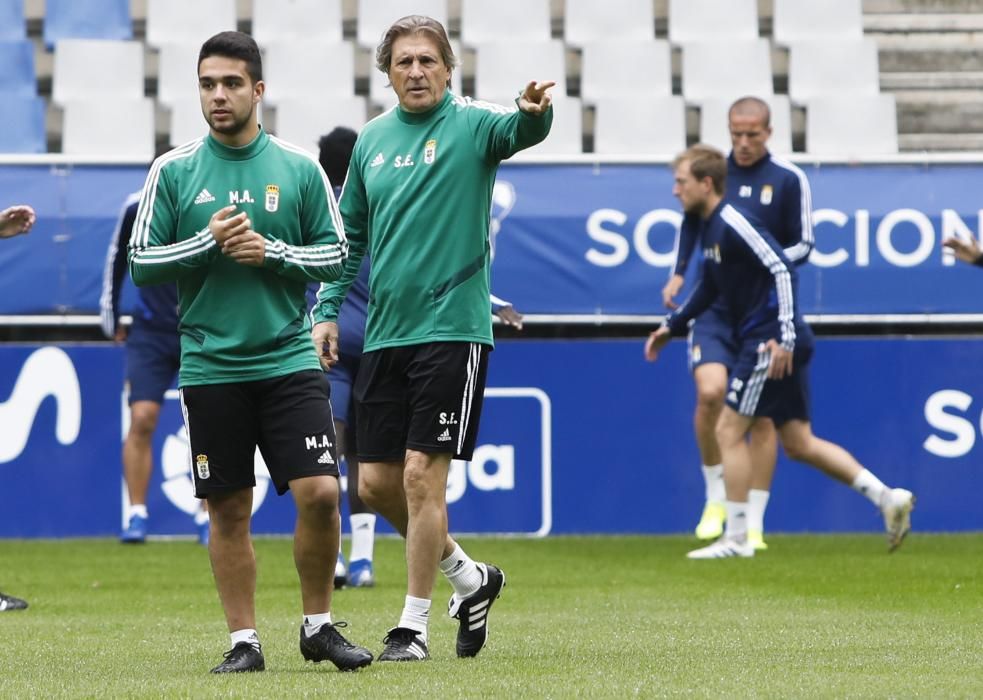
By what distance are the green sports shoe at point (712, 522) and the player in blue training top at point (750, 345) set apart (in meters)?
0.57

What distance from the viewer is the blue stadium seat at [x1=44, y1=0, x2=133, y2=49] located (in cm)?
1510

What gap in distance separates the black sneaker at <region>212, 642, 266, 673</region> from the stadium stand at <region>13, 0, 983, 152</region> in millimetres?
9288

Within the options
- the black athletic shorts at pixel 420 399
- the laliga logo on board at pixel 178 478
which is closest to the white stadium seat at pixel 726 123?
the laliga logo on board at pixel 178 478

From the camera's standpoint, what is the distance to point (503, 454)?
39.3 feet

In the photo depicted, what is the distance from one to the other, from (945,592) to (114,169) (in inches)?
245

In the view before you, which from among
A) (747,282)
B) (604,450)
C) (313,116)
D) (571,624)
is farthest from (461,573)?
(313,116)

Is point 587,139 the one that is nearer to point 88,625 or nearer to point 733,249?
point 733,249

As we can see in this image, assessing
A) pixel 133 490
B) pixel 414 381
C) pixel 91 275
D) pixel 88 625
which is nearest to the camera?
pixel 414 381

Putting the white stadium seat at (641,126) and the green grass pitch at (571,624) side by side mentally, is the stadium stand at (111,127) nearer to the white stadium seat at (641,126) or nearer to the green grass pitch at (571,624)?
the white stadium seat at (641,126)

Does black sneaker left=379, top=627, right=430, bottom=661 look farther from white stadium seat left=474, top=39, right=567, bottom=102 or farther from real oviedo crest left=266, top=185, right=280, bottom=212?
white stadium seat left=474, top=39, right=567, bottom=102

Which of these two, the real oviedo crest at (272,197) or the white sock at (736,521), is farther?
the white sock at (736,521)

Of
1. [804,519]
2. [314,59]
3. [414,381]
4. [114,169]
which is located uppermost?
[314,59]

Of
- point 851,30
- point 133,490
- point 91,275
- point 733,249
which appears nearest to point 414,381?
point 733,249

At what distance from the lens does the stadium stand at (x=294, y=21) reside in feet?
50.1
